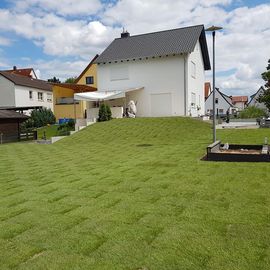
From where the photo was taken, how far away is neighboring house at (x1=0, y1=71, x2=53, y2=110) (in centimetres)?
4162

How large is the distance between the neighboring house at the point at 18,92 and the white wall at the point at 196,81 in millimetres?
23368

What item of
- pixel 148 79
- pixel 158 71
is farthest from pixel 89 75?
pixel 158 71

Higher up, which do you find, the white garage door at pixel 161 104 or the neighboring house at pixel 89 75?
the neighboring house at pixel 89 75

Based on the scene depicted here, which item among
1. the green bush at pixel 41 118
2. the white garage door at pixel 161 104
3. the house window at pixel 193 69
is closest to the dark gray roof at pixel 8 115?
the green bush at pixel 41 118

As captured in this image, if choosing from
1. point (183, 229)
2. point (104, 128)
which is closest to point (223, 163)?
point (183, 229)

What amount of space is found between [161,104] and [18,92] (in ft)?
70.3

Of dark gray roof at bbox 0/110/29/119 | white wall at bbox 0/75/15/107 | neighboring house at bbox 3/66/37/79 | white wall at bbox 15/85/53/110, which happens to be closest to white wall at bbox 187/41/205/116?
dark gray roof at bbox 0/110/29/119

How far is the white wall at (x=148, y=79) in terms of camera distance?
30.5 m

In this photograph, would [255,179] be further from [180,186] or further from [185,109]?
[185,109]

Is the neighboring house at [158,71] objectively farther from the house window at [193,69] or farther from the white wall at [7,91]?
the white wall at [7,91]

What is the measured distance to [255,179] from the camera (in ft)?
25.3

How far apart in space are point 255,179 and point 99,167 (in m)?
4.94

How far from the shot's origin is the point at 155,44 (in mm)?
32969

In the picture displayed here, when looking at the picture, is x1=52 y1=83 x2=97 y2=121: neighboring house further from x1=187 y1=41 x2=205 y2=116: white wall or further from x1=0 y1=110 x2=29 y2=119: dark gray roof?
x1=187 y1=41 x2=205 y2=116: white wall
